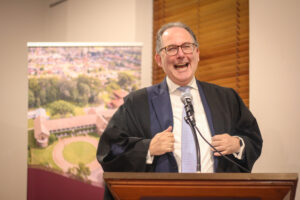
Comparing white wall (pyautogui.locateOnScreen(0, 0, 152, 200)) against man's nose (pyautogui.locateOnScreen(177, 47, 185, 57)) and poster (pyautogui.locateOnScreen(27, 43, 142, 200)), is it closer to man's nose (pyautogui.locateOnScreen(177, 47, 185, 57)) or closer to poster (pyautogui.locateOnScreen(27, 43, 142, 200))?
poster (pyautogui.locateOnScreen(27, 43, 142, 200))

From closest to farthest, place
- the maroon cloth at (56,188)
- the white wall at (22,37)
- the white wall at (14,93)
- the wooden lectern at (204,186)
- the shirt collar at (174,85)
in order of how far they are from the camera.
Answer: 1. the wooden lectern at (204,186)
2. the shirt collar at (174,85)
3. the maroon cloth at (56,188)
4. the white wall at (22,37)
5. the white wall at (14,93)

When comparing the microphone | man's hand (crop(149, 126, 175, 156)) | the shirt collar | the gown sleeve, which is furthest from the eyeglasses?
man's hand (crop(149, 126, 175, 156))

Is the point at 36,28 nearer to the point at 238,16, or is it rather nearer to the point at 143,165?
the point at 238,16

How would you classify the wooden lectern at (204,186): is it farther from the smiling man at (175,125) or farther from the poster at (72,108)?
the poster at (72,108)

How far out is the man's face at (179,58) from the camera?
6.92ft

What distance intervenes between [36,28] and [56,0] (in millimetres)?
415

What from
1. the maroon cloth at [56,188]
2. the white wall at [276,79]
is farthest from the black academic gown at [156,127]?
the maroon cloth at [56,188]

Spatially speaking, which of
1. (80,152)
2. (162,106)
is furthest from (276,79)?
(80,152)

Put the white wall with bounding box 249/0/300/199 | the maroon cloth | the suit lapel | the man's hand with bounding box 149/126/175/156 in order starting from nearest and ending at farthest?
the man's hand with bounding box 149/126/175/156 < the suit lapel < the white wall with bounding box 249/0/300/199 < the maroon cloth

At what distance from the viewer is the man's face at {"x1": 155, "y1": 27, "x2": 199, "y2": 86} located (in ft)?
6.92

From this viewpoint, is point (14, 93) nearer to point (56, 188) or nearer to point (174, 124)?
point (56, 188)

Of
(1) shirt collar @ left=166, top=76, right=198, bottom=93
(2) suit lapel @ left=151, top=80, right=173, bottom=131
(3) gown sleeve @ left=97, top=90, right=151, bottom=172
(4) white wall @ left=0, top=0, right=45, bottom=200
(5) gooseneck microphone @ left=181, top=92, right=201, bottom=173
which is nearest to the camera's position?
(5) gooseneck microphone @ left=181, top=92, right=201, bottom=173

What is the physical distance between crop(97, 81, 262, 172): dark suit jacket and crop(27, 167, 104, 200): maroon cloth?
1.32m

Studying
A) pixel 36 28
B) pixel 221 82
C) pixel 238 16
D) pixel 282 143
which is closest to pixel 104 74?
pixel 221 82
